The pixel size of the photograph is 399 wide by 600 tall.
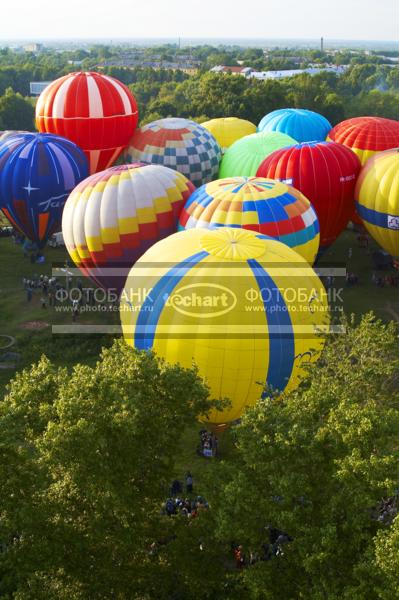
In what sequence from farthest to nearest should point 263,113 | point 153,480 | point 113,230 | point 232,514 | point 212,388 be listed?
point 263,113 < point 113,230 < point 212,388 < point 153,480 < point 232,514

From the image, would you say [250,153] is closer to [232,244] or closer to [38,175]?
[38,175]

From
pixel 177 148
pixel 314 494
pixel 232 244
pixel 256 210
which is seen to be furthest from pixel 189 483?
pixel 177 148

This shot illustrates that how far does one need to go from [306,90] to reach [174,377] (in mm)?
63775

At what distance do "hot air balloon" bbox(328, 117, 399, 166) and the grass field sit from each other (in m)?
5.31

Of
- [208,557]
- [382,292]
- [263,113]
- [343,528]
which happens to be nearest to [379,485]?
[343,528]

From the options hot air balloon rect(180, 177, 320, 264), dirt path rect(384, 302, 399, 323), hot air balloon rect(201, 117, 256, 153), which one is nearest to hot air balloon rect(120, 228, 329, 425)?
hot air balloon rect(180, 177, 320, 264)

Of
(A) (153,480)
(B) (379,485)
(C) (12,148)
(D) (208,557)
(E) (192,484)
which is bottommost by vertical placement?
(E) (192,484)

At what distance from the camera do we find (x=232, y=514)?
493 inches

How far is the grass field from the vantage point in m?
24.9

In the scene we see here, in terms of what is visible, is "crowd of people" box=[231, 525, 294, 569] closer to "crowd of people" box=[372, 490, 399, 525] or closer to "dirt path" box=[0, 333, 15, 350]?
"crowd of people" box=[372, 490, 399, 525]

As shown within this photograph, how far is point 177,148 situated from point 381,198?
414 inches

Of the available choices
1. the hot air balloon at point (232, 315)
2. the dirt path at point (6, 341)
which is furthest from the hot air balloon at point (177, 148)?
the hot air balloon at point (232, 315)

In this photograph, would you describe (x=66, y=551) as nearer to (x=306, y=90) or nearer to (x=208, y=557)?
(x=208, y=557)

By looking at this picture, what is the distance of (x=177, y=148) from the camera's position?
33438 mm
